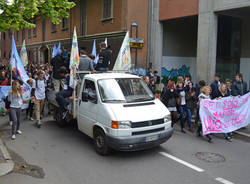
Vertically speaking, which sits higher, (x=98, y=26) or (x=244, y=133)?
(x=98, y=26)

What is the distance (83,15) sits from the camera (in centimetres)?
2242

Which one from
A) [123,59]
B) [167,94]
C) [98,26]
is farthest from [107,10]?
[167,94]

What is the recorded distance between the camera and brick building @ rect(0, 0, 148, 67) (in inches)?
645

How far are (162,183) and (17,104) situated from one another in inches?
203

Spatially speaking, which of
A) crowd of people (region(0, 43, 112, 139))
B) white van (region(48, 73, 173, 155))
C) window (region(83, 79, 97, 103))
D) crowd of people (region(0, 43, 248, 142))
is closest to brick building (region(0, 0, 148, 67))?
crowd of people (region(0, 43, 112, 139))

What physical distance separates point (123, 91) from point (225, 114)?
150 inches

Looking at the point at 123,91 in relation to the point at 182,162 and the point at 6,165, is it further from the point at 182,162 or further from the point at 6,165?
the point at 6,165

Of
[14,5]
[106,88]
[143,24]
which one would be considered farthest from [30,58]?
[106,88]

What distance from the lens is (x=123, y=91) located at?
6645 mm

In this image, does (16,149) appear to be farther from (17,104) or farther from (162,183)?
(162,183)

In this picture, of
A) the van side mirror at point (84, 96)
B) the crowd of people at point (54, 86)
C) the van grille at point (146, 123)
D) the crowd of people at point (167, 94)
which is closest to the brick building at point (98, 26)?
the crowd of people at point (54, 86)

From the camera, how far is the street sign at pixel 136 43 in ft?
50.8

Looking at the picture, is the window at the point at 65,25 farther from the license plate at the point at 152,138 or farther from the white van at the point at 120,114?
the license plate at the point at 152,138

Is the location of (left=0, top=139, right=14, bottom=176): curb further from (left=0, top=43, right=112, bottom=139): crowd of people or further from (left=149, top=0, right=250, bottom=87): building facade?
(left=149, top=0, right=250, bottom=87): building facade
